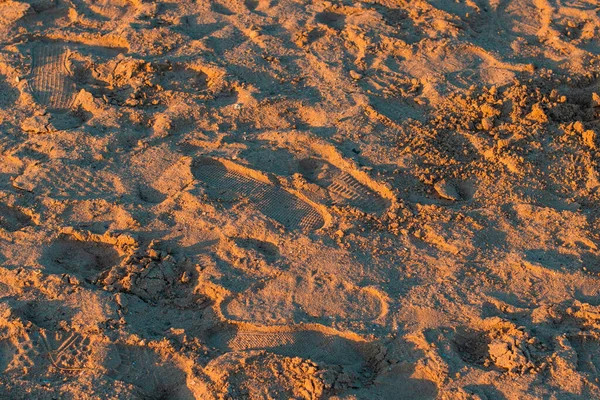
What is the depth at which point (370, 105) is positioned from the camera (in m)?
5.46

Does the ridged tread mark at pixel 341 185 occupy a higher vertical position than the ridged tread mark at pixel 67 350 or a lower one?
higher

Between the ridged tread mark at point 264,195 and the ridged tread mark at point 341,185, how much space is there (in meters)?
0.25

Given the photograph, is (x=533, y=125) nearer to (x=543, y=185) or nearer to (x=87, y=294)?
(x=543, y=185)

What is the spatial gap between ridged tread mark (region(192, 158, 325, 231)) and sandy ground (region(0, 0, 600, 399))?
15mm

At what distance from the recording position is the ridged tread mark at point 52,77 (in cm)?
576

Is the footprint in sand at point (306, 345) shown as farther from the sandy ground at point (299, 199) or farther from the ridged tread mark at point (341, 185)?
the ridged tread mark at point (341, 185)

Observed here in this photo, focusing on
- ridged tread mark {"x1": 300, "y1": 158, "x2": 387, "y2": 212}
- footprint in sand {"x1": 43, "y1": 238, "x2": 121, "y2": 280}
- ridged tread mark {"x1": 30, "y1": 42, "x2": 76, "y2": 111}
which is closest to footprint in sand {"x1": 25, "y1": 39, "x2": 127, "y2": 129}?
ridged tread mark {"x1": 30, "y1": 42, "x2": 76, "y2": 111}

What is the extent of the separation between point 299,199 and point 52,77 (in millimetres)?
2675

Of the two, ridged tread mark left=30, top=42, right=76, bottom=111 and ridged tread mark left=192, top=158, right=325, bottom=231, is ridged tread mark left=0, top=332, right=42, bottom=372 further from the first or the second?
ridged tread mark left=30, top=42, right=76, bottom=111

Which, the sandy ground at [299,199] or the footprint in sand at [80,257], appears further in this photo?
the footprint in sand at [80,257]

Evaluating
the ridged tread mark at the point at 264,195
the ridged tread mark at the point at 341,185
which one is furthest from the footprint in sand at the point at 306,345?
the ridged tread mark at the point at 341,185

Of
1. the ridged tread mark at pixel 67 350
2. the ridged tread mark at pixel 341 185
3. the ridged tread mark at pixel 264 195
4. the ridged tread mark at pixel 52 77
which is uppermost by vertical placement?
the ridged tread mark at pixel 341 185

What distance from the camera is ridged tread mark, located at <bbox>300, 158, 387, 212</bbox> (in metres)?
4.83

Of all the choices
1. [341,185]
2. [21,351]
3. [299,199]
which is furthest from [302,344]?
[21,351]
